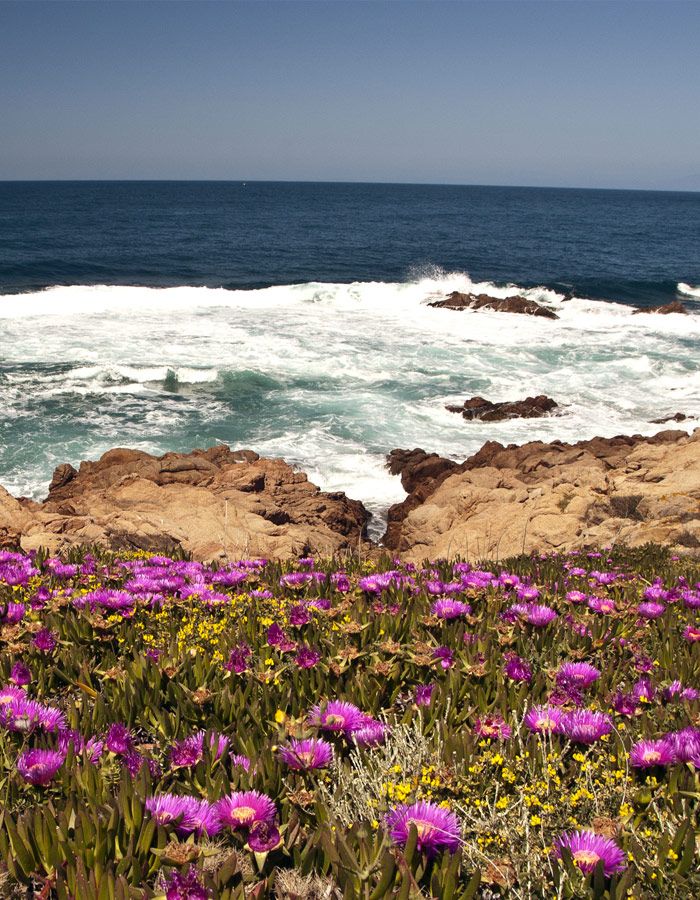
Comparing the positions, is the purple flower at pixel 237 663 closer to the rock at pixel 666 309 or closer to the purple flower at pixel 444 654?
the purple flower at pixel 444 654

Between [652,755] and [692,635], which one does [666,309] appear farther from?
[652,755]

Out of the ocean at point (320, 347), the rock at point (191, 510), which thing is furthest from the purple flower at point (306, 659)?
the ocean at point (320, 347)

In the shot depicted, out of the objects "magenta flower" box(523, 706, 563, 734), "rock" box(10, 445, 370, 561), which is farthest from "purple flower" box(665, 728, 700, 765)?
"rock" box(10, 445, 370, 561)

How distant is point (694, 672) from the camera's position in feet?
11.0

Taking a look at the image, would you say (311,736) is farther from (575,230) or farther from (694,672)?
(575,230)

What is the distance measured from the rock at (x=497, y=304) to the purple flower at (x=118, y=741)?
126 feet

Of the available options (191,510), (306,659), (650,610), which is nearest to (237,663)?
(306,659)

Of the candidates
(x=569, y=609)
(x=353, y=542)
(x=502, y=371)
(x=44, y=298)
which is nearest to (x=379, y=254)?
(x=44, y=298)

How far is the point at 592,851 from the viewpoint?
1.81 metres

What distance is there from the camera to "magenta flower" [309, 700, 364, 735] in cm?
240

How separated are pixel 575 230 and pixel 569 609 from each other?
94.1 m

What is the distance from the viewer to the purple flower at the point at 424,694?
279 centimetres

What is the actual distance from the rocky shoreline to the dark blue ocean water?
34026 mm

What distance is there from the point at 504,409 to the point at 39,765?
64.3 ft
